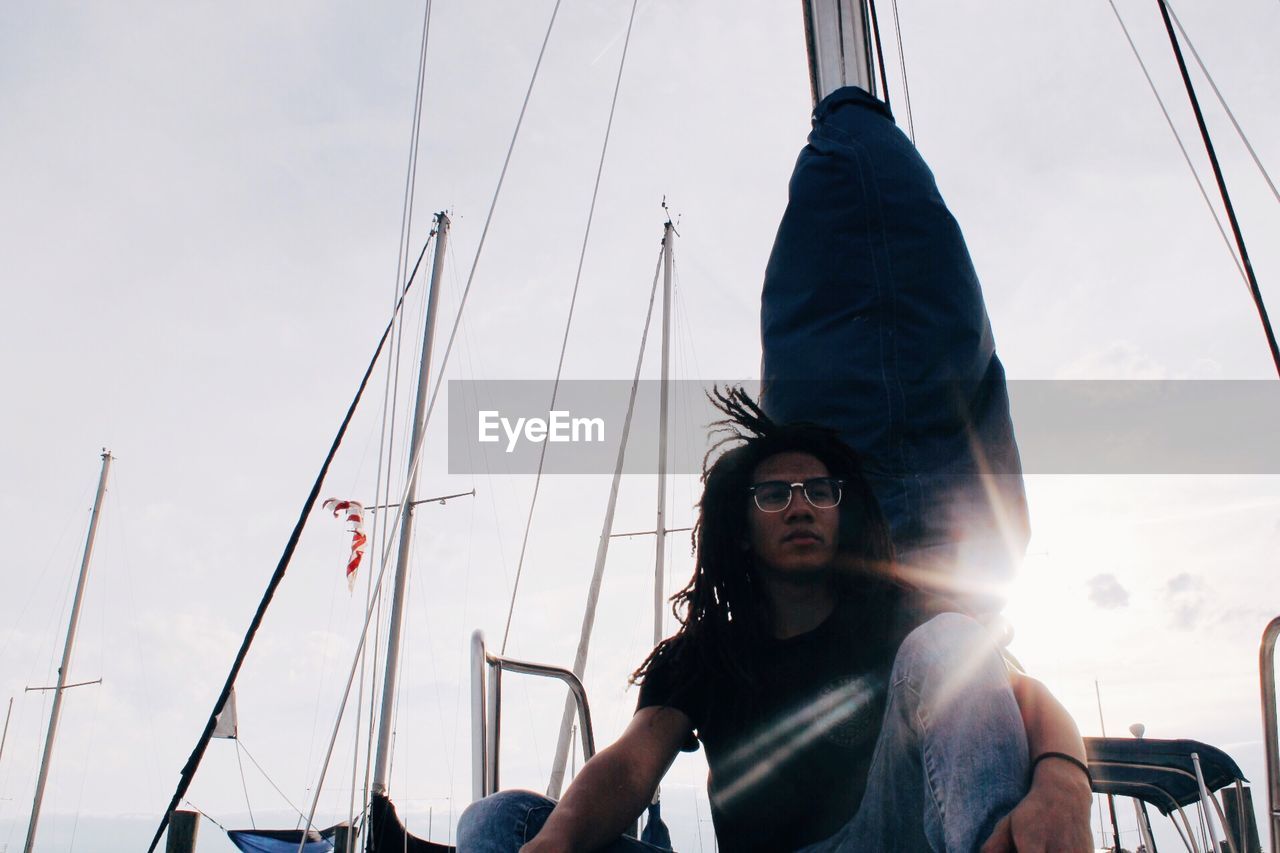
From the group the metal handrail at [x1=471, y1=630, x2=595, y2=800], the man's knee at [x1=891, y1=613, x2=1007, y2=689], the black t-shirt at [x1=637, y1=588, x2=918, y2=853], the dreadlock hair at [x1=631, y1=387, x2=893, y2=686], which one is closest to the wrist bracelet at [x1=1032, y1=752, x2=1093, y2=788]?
the man's knee at [x1=891, y1=613, x2=1007, y2=689]

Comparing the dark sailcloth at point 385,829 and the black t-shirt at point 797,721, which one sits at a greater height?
the black t-shirt at point 797,721

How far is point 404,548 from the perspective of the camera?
11.8 m

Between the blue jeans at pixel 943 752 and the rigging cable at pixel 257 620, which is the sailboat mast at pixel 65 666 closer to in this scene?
the rigging cable at pixel 257 620

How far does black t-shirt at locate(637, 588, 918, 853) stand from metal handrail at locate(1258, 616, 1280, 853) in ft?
2.77

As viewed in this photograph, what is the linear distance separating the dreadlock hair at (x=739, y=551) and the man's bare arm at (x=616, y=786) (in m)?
0.11

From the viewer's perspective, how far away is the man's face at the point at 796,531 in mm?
2096

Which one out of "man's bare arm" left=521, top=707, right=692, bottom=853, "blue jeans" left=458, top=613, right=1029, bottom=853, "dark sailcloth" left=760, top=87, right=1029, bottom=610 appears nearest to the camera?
"blue jeans" left=458, top=613, right=1029, bottom=853

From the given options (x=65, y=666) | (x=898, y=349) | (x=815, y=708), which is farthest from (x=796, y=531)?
(x=65, y=666)

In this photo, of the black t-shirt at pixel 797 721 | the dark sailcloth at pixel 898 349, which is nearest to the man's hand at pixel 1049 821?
the black t-shirt at pixel 797 721

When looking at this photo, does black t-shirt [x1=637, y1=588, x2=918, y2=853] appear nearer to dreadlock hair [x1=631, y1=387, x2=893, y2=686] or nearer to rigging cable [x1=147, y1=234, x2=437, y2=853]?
dreadlock hair [x1=631, y1=387, x2=893, y2=686]

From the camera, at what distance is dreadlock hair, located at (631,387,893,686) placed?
81.9 inches

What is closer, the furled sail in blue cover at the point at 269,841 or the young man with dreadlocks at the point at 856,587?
the young man with dreadlocks at the point at 856,587

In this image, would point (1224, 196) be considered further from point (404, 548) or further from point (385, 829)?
point (404, 548)

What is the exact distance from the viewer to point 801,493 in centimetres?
216
